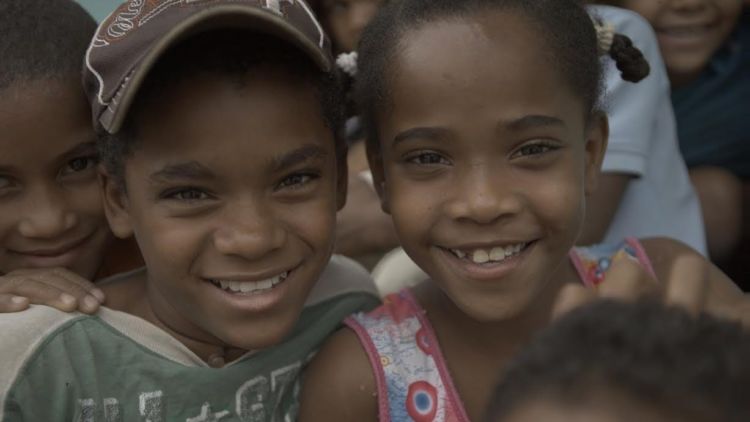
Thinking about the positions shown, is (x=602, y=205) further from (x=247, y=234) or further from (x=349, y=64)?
(x=247, y=234)

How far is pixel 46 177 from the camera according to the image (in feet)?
6.39

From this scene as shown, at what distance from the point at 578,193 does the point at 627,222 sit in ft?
2.85

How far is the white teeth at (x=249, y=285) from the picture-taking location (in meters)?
1.84

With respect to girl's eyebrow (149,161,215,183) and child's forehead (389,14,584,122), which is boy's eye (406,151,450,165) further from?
girl's eyebrow (149,161,215,183)

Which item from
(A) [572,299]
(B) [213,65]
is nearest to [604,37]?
(B) [213,65]

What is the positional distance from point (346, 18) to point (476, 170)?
133 centimetres

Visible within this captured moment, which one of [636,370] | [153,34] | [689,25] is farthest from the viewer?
[689,25]

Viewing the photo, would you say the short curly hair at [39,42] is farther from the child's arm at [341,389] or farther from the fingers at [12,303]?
the child's arm at [341,389]

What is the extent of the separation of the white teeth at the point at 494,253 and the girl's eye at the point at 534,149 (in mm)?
171

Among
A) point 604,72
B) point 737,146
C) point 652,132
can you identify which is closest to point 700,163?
point 737,146

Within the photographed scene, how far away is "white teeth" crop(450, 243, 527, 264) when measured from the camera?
1.90m

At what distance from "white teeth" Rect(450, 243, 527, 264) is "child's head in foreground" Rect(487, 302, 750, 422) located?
77cm

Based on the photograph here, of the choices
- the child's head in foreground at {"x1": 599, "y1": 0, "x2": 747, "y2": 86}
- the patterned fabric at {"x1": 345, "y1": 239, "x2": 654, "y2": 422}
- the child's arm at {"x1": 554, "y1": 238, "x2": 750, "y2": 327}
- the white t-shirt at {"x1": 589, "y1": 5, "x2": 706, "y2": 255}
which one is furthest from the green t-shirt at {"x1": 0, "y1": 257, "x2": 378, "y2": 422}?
the child's head in foreground at {"x1": 599, "y1": 0, "x2": 747, "y2": 86}

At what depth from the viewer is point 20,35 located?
1953 millimetres
